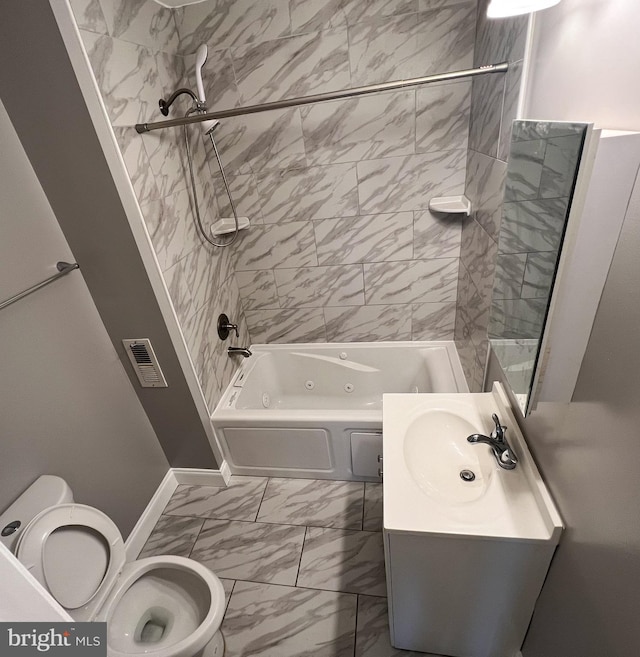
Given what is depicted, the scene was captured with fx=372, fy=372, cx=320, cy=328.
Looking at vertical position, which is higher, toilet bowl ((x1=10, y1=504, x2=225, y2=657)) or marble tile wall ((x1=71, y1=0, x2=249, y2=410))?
marble tile wall ((x1=71, y1=0, x2=249, y2=410))

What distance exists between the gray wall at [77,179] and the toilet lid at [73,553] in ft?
2.08

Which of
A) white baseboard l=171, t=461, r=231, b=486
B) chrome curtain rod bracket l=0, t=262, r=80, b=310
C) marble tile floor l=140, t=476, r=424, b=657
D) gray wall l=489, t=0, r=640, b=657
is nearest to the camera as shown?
gray wall l=489, t=0, r=640, b=657

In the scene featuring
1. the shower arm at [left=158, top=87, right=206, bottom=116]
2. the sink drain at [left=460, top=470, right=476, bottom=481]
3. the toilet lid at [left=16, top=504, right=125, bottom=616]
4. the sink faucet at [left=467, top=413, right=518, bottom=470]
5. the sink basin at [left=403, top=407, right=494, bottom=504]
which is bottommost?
the toilet lid at [left=16, top=504, right=125, bottom=616]

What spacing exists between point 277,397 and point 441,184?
163 centimetres

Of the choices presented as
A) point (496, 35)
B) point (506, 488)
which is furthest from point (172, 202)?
point (506, 488)

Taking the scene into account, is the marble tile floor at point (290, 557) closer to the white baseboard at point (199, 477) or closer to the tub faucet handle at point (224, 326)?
the white baseboard at point (199, 477)

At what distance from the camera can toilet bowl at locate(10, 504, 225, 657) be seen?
3.70ft

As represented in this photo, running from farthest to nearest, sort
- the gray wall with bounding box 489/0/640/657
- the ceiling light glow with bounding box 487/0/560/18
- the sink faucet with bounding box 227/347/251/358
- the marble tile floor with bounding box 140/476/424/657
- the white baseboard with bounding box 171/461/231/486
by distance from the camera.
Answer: the sink faucet with bounding box 227/347/251/358, the white baseboard with bounding box 171/461/231/486, the marble tile floor with bounding box 140/476/424/657, the ceiling light glow with bounding box 487/0/560/18, the gray wall with bounding box 489/0/640/657

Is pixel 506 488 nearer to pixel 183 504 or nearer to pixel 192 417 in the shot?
pixel 192 417

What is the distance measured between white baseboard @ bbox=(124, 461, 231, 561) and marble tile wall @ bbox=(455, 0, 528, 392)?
4.71 ft

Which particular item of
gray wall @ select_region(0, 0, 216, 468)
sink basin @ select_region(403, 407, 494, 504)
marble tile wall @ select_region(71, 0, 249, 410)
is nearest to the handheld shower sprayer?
marble tile wall @ select_region(71, 0, 249, 410)

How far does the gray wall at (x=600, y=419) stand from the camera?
2.10 feet

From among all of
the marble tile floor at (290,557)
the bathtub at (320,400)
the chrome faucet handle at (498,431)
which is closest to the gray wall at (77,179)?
the bathtub at (320,400)

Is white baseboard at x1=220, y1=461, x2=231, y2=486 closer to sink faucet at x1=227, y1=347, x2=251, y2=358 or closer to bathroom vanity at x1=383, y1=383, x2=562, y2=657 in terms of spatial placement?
sink faucet at x1=227, y1=347, x2=251, y2=358
